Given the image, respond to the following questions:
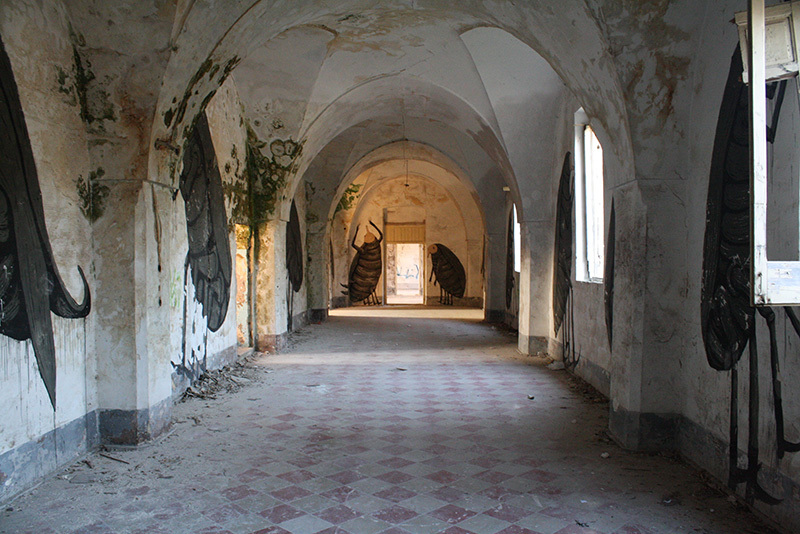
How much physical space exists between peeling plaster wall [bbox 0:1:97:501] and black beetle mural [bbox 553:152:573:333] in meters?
6.18

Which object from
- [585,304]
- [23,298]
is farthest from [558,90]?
[23,298]

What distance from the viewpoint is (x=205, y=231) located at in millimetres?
7121

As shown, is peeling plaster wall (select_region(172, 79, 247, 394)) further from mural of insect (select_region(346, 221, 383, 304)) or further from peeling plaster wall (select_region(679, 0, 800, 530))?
mural of insect (select_region(346, 221, 383, 304))

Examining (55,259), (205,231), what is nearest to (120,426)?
(55,259)

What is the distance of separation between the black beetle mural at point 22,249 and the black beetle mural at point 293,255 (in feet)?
26.1

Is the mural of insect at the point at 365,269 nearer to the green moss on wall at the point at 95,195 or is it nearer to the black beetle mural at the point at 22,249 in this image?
the green moss on wall at the point at 95,195

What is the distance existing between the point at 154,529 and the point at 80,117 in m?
3.24

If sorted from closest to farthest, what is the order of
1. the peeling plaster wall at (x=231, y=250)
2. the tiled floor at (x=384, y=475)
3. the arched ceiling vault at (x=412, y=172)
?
the tiled floor at (x=384, y=475), the peeling plaster wall at (x=231, y=250), the arched ceiling vault at (x=412, y=172)

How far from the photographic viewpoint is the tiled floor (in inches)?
129

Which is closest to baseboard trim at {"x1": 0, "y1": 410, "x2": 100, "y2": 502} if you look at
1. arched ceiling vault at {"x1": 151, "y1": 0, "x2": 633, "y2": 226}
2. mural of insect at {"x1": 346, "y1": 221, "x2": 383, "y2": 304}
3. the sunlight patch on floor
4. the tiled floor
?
the tiled floor

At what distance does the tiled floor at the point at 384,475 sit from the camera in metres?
3.28

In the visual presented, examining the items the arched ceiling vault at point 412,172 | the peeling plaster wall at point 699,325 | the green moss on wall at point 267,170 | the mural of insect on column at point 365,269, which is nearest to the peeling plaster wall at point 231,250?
the green moss on wall at point 267,170

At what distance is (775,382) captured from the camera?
3.17m

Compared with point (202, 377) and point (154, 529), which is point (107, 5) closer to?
point (154, 529)
